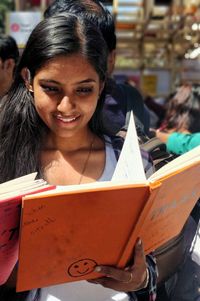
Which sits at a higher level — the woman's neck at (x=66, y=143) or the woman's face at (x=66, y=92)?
the woman's face at (x=66, y=92)

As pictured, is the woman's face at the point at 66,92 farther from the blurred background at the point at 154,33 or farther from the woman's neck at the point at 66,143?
the blurred background at the point at 154,33

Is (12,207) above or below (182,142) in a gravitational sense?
above

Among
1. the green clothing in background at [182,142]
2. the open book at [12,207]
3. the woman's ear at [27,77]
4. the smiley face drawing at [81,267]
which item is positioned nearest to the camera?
the open book at [12,207]

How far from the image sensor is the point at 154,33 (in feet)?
24.9

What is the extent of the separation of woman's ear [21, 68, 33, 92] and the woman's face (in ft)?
0.15

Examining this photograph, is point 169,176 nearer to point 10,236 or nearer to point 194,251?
point 10,236

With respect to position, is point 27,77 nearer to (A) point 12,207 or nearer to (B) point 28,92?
(B) point 28,92

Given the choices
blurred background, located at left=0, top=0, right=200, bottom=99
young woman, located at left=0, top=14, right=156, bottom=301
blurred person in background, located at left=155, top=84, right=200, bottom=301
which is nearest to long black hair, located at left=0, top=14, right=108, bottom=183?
young woman, located at left=0, top=14, right=156, bottom=301

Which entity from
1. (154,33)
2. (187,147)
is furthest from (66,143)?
(154,33)

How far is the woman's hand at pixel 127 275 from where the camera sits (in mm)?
1103

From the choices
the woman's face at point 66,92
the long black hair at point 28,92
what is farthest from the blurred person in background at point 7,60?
the woman's face at point 66,92

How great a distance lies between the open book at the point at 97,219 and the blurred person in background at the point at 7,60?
5.39ft

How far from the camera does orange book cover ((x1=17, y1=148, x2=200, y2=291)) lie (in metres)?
0.96

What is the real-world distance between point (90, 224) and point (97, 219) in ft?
0.06
